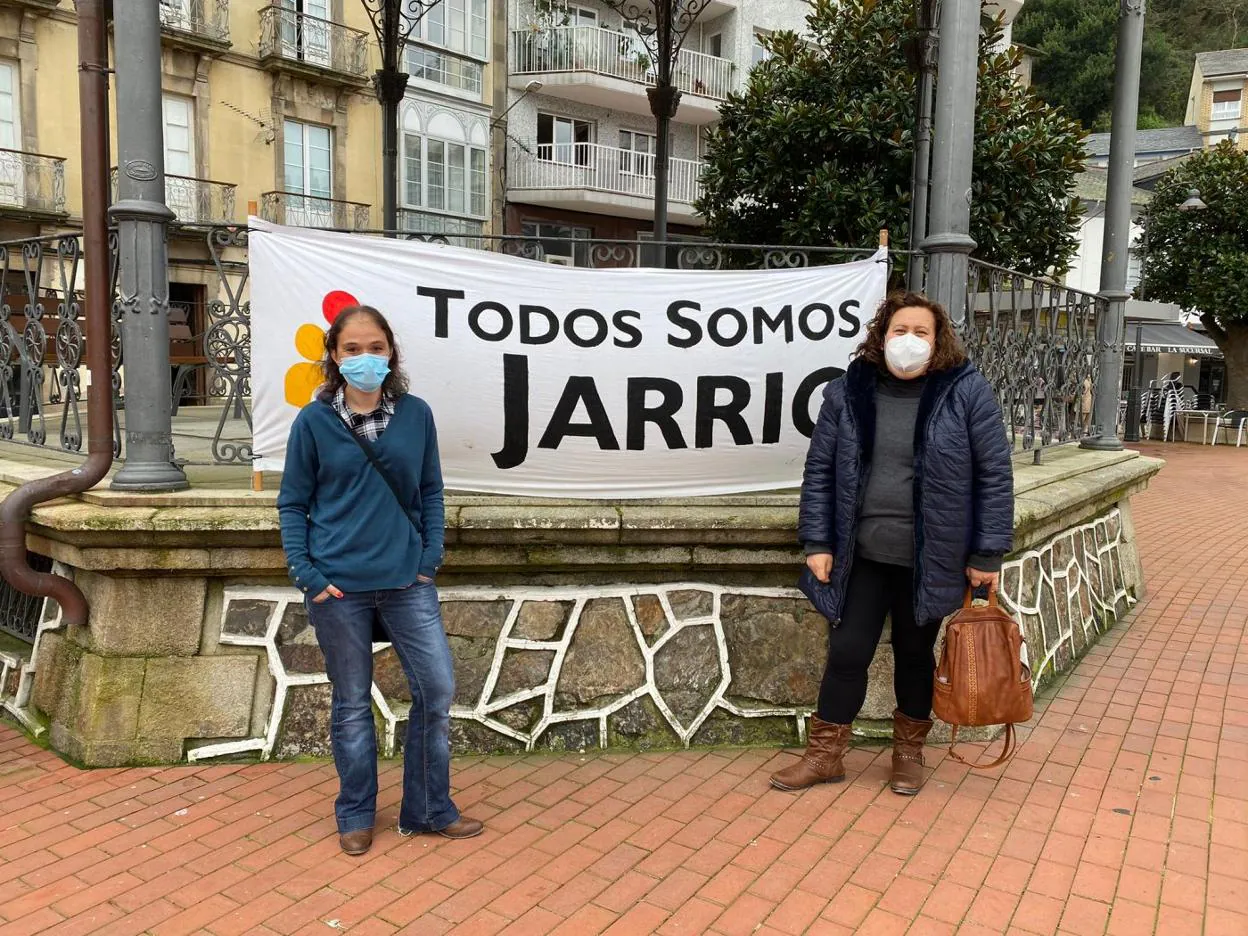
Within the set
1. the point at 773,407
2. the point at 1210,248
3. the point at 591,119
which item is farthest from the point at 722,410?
the point at 1210,248

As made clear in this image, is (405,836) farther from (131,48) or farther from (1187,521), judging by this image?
(1187,521)

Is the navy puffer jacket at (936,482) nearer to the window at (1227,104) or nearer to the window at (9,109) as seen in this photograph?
the window at (9,109)

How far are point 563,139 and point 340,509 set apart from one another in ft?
74.0

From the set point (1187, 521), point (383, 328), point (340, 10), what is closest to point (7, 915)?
point (383, 328)

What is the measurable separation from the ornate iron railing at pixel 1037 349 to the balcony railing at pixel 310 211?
645 inches

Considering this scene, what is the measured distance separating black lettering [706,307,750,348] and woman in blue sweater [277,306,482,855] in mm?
1410

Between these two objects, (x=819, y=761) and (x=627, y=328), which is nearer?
(x=819, y=761)

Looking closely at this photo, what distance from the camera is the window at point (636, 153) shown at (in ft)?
78.8

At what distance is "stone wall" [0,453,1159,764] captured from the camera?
371cm

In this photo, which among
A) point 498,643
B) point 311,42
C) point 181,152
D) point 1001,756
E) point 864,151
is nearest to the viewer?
point 1001,756

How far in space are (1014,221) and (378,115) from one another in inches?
687

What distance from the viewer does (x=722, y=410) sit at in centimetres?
412

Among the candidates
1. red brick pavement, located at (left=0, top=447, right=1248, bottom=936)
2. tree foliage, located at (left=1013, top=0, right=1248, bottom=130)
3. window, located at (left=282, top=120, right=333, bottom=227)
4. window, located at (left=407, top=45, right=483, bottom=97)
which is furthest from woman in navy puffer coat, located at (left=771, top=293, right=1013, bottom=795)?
tree foliage, located at (left=1013, top=0, right=1248, bottom=130)

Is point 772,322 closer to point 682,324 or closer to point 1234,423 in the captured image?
point 682,324
